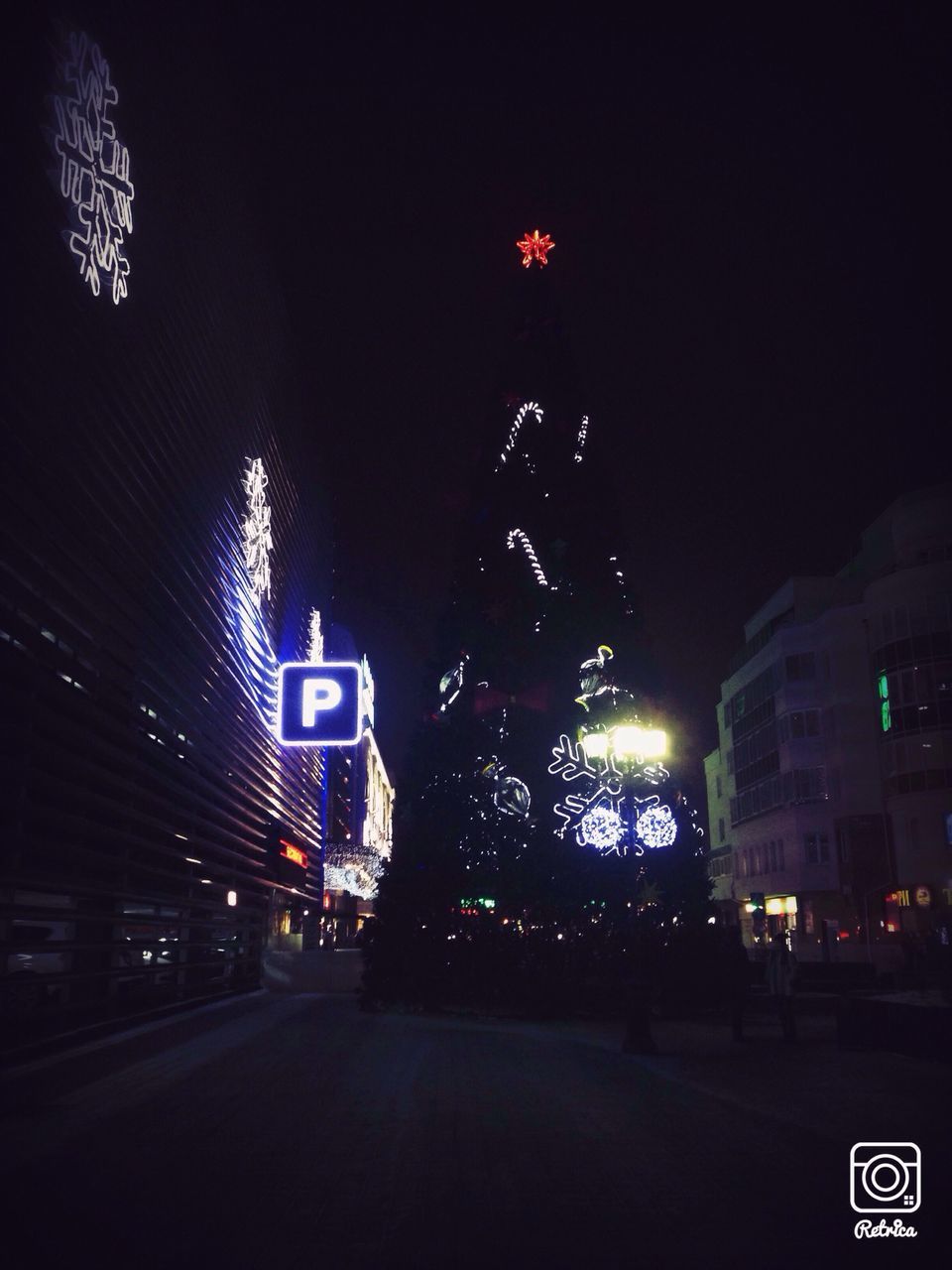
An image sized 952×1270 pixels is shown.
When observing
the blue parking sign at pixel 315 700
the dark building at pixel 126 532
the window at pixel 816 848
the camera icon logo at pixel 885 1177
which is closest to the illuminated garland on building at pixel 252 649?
the dark building at pixel 126 532

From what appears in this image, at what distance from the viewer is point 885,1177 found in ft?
24.3

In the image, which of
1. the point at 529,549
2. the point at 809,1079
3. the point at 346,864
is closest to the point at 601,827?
the point at 529,549

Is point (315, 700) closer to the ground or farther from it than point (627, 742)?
farther from it

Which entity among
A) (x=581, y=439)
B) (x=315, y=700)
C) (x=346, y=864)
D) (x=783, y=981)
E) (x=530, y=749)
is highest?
(x=581, y=439)

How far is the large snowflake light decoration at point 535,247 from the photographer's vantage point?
91.5 feet

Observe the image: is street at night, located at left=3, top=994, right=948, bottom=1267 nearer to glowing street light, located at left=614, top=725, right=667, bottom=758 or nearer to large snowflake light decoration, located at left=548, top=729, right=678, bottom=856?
glowing street light, located at left=614, top=725, right=667, bottom=758

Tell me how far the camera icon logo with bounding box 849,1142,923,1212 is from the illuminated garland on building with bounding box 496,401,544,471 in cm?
1994

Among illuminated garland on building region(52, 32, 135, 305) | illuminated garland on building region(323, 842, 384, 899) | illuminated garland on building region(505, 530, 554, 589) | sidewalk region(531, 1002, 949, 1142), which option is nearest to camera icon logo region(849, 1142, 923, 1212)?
sidewalk region(531, 1002, 949, 1142)

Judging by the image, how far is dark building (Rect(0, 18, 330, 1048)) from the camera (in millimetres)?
10477

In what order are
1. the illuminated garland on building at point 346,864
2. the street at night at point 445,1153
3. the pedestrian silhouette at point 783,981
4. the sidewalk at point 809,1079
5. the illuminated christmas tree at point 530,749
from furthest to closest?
the illuminated garland on building at point 346,864 → the illuminated christmas tree at point 530,749 → the pedestrian silhouette at point 783,981 → the sidewalk at point 809,1079 → the street at night at point 445,1153

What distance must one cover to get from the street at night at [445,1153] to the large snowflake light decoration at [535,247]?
19.7m

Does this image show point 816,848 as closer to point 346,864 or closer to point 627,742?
point 346,864

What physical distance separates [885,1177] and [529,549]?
62.0 ft

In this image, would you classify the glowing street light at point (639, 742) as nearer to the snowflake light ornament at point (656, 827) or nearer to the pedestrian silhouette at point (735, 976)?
the snowflake light ornament at point (656, 827)
